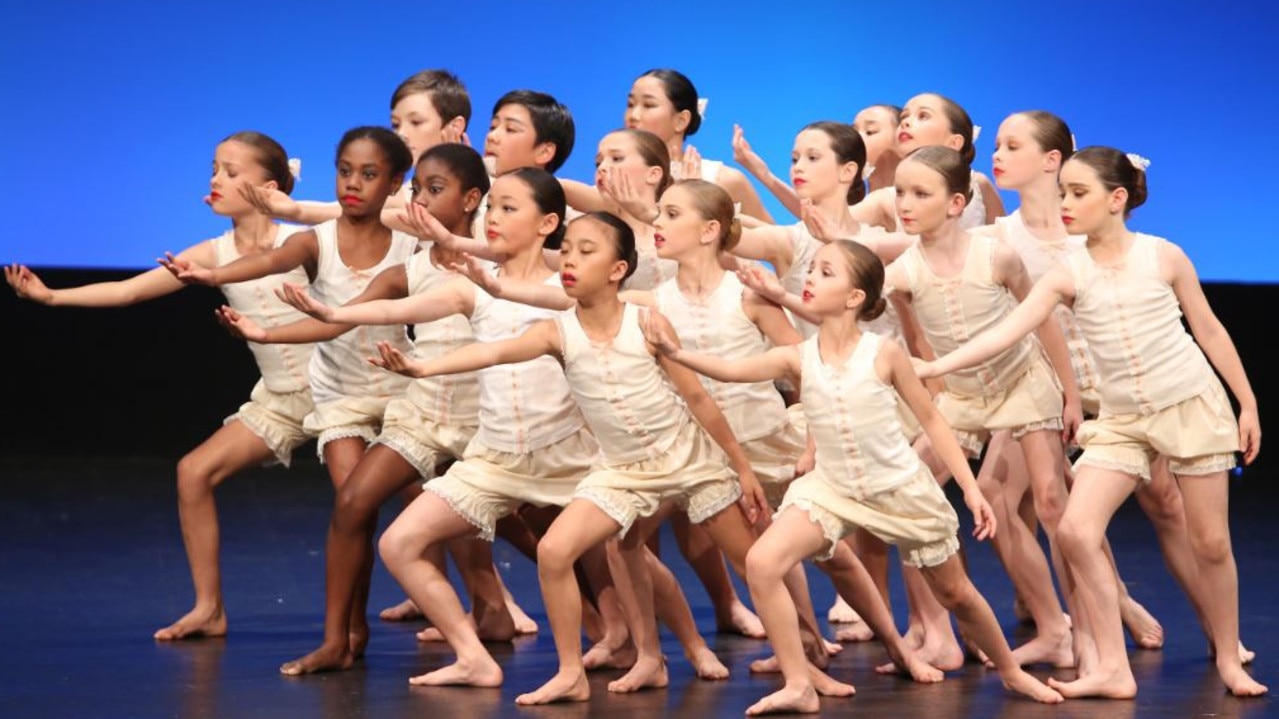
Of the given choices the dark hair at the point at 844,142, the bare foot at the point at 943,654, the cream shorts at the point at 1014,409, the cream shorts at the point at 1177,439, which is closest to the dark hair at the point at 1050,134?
the dark hair at the point at 844,142

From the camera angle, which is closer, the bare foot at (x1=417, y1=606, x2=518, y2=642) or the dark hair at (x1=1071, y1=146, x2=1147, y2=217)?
the dark hair at (x1=1071, y1=146, x2=1147, y2=217)

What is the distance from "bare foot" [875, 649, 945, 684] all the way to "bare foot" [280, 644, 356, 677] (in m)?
1.33

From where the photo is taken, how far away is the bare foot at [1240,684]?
4.69m

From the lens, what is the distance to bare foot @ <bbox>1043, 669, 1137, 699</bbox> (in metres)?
4.68

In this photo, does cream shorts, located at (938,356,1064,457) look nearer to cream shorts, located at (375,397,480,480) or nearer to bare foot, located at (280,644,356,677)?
cream shorts, located at (375,397,480,480)

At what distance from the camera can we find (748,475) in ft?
15.7

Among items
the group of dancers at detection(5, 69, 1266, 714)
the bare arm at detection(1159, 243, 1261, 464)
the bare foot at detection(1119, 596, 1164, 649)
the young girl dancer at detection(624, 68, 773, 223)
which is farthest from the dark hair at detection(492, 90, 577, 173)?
the bare foot at detection(1119, 596, 1164, 649)

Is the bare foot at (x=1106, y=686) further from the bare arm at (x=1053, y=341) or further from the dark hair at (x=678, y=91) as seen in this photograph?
the dark hair at (x=678, y=91)

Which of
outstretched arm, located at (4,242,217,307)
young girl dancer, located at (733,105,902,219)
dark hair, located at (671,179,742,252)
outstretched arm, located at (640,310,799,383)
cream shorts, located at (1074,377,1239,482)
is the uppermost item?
young girl dancer, located at (733,105,902,219)

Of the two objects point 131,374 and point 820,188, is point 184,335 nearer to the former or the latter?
point 131,374

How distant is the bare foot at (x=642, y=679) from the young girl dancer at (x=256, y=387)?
1.29 m

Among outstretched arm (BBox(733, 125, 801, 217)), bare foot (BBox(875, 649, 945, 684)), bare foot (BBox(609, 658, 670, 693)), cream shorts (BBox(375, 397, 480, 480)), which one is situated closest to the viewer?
bare foot (BBox(609, 658, 670, 693))

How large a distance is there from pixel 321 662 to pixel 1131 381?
203 centimetres

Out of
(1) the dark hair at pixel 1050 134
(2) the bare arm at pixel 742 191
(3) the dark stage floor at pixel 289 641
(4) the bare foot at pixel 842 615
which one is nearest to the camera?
(3) the dark stage floor at pixel 289 641
